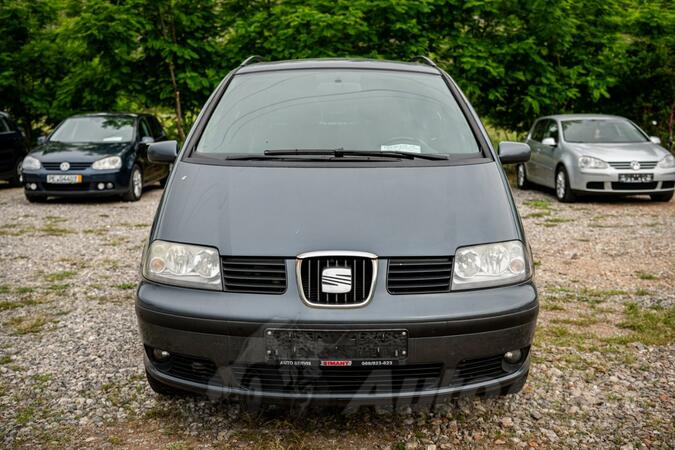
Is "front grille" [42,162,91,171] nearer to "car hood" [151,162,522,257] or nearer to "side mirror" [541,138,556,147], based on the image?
"side mirror" [541,138,556,147]

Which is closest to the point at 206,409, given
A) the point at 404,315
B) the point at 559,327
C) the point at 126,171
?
the point at 404,315

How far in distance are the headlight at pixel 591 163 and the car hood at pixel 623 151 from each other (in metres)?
0.06

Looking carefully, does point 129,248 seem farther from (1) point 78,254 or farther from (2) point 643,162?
(2) point 643,162

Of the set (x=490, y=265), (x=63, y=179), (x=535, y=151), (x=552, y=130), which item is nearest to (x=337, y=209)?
(x=490, y=265)

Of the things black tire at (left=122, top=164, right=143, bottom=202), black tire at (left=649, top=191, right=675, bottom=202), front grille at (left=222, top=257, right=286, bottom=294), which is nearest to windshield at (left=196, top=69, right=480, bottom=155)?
front grille at (left=222, top=257, right=286, bottom=294)

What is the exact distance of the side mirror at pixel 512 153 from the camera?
13.1ft

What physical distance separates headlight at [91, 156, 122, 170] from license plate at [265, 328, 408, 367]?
383 inches

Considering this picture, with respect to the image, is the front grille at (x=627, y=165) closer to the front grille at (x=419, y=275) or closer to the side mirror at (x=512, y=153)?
the side mirror at (x=512, y=153)

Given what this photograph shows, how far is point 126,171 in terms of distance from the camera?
1181 centimetres

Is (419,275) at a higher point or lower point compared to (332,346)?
higher

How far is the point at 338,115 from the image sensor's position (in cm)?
380

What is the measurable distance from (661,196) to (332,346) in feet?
35.7

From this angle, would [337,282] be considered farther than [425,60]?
No

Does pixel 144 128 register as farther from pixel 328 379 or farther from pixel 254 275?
pixel 328 379
